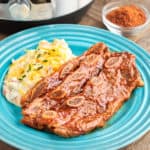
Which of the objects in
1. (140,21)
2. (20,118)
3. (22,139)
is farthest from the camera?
(140,21)

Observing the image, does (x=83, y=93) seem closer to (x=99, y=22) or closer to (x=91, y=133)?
(x=91, y=133)

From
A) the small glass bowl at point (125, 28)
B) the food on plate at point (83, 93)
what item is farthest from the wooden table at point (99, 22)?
the food on plate at point (83, 93)

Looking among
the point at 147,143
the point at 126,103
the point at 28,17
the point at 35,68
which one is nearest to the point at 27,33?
the point at 28,17

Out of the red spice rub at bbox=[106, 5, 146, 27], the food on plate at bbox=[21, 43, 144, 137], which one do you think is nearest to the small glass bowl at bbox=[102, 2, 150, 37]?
the red spice rub at bbox=[106, 5, 146, 27]

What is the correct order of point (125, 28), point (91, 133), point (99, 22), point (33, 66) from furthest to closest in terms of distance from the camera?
point (99, 22) → point (125, 28) → point (33, 66) → point (91, 133)

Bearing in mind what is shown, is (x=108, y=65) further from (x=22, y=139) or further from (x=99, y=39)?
(x=22, y=139)

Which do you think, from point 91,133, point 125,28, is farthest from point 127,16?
point 91,133

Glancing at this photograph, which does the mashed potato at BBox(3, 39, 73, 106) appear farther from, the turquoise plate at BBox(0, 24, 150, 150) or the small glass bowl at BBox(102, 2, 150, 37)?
the small glass bowl at BBox(102, 2, 150, 37)
